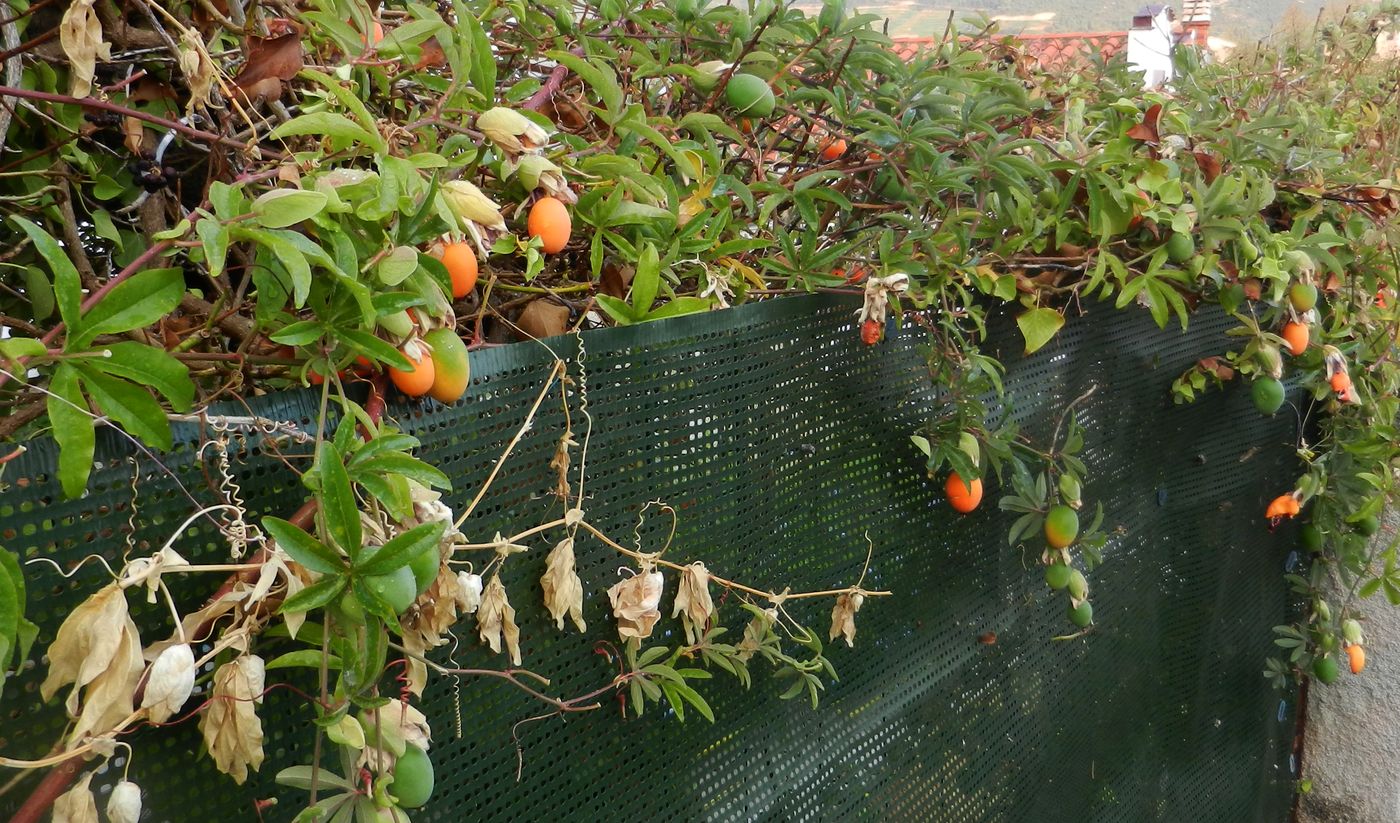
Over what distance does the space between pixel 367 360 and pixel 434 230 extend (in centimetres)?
13

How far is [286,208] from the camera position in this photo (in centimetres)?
80

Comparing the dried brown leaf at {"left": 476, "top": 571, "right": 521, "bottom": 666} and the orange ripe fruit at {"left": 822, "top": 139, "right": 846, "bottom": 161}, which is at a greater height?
the orange ripe fruit at {"left": 822, "top": 139, "right": 846, "bottom": 161}

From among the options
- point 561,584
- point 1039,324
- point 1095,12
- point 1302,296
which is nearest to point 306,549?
point 561,584

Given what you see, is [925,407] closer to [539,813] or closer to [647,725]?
[647,725]

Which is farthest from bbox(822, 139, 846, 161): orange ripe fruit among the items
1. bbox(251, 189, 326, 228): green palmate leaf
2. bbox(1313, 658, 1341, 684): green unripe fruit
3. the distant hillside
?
the distant hillside

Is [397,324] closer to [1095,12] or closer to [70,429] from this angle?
[70,429]

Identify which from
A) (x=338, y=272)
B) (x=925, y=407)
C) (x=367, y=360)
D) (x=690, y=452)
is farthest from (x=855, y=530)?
(x=338, y=272)

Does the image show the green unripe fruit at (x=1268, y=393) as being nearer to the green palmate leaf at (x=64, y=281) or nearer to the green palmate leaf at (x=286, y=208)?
the green palmate leaf at (x=286, y=208)

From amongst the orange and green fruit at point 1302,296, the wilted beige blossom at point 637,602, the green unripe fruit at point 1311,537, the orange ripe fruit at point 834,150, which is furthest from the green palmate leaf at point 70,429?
the green unripe fruit at point 1311,537

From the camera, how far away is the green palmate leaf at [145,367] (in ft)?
2.43

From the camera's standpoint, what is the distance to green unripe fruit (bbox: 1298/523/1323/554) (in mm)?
2562

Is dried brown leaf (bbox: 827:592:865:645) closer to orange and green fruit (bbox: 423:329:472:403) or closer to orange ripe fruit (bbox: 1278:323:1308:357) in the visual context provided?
orange and green fruit (bbox: 423:329:472:403)

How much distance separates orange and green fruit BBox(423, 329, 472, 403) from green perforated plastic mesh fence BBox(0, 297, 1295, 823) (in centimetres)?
5

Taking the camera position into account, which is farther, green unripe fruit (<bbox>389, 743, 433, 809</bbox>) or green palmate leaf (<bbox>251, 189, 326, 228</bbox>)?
green unripe fruit (<bbox>389, 743, 433, 809</bbox>)
